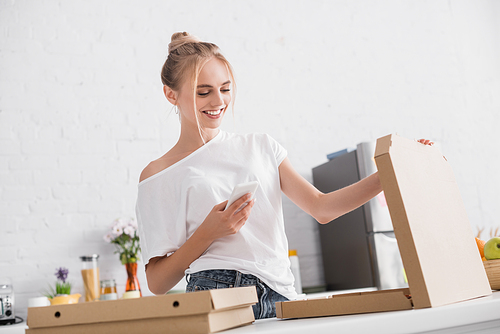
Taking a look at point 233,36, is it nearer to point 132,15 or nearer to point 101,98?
point 132,15

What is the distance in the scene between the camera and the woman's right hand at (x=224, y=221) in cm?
115

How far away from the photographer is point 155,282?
1337 mm

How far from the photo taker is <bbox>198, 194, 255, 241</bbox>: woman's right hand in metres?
1.15

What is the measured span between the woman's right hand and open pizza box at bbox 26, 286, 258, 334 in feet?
1.39

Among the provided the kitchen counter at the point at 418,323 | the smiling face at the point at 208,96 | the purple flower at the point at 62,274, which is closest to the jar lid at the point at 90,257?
the purple flower at the point at 62,274

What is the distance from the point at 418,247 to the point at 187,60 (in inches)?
35.7

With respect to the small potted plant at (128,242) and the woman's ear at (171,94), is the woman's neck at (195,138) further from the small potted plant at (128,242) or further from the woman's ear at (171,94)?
the small potted plant at (128,242)

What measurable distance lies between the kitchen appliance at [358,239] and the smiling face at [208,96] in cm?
163

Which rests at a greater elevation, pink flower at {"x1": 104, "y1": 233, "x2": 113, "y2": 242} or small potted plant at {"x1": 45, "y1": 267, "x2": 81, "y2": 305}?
pink flower at {"x1": 104, "y1": 233, "x2": 113, "y2": 242}

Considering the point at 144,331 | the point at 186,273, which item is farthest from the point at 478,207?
the point at 144,331

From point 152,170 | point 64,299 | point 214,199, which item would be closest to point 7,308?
point 64,299

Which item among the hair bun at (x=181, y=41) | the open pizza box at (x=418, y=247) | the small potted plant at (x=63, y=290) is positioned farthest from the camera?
the small potted plant at (x=63, y=290)

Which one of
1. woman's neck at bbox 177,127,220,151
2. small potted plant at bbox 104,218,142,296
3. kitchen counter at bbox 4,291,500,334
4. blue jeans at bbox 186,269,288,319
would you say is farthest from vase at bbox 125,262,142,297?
kitchen counter at bbox 4,291,500,334

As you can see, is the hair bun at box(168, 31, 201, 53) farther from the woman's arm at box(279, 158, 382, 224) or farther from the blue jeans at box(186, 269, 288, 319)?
the blue jeans at box(186, 269, 288, 319)
